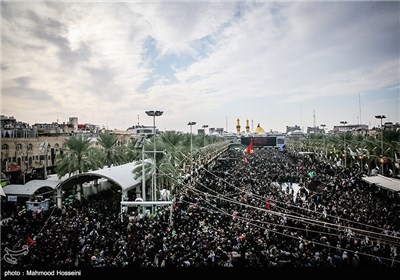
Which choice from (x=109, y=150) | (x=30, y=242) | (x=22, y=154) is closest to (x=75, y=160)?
(x=109, y=150)

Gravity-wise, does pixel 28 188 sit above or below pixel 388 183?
below

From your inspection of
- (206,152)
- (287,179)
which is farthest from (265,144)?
(287,179)

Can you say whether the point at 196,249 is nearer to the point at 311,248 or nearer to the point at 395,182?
the point at 311,248

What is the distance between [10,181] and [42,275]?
64.0 feet

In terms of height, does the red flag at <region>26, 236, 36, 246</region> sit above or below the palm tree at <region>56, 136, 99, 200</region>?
below

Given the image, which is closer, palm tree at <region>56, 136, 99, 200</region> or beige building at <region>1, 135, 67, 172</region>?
palm tree at <region>56, 136, 99, 200</region>

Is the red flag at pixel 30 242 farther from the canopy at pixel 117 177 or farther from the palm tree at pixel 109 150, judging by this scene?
the palm tree at pixel 109 150

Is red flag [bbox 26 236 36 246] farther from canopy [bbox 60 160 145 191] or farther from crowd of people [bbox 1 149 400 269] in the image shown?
canopy [bbox 60 160 145 191]

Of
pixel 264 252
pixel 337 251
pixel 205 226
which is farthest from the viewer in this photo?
pixel 205 226

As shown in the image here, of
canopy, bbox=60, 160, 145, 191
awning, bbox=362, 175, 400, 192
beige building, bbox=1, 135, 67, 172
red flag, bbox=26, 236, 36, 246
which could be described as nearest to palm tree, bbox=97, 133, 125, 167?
beige building, bbox=1, 135, 67, 172

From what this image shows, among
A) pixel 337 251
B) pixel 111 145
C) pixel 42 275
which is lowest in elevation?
pixel 337 251

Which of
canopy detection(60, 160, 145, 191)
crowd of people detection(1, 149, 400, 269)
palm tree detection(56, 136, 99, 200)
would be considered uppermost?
palm tree detection(56, 136, 99, 200)

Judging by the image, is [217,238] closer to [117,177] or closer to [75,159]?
[117,177]

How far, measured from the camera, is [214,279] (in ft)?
22.4
